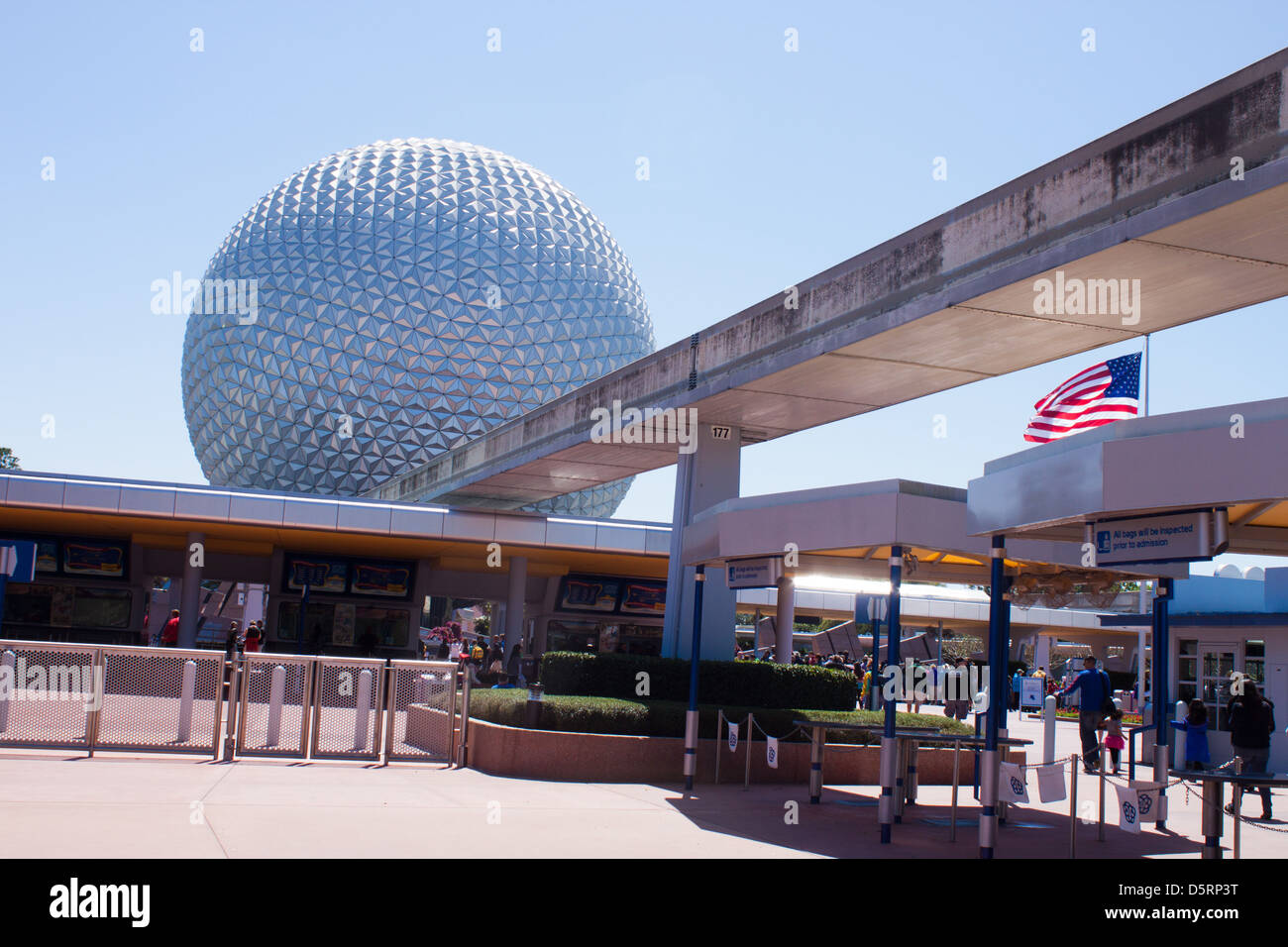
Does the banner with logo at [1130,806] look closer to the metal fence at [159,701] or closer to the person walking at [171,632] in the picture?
the metal fence at [159,701]

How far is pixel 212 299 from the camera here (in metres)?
44.3

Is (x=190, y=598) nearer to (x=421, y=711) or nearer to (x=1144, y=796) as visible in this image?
(x=421, y=711)

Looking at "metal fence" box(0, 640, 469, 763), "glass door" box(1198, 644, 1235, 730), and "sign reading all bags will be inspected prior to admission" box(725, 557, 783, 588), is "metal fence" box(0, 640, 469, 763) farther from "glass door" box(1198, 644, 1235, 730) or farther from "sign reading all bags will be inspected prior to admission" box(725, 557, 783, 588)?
"glass door" box(1198, 644, 1235, 730)

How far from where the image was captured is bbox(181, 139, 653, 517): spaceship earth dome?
3938cm

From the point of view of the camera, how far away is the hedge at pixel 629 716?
55.2 ft

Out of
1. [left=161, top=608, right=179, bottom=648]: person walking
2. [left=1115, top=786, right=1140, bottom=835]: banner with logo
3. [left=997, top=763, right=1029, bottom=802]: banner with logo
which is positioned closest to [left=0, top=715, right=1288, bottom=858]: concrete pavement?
[left=997, top=763, right=1029, bottom=802]: banner with logo

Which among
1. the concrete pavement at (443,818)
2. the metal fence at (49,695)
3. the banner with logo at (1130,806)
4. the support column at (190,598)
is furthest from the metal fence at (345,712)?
the support column at (190,598)

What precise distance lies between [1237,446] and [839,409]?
36.8ft

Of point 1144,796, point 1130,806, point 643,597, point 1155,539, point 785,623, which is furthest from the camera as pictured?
point 643,597

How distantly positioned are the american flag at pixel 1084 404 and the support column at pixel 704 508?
17.5 ft

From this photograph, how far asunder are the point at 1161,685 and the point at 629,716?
705cm

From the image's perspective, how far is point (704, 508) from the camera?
2189cm

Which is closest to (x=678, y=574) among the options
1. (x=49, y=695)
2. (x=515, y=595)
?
(x=49, y=695)
